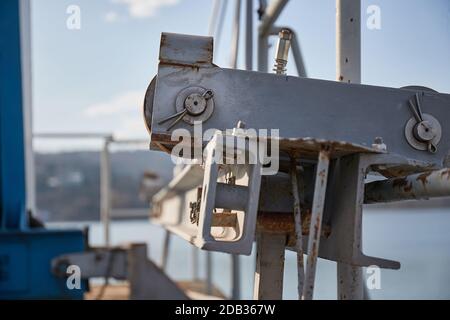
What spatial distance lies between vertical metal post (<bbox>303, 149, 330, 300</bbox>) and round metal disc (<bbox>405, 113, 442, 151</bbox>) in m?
0.51

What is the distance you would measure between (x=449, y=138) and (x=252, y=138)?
746 millimetres

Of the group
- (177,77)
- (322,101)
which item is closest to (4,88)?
(177,77)

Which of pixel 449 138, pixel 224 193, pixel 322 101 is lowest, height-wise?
pixel 224 193

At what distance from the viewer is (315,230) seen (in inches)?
51.6

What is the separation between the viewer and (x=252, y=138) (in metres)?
1.36

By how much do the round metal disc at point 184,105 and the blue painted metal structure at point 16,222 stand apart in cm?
226

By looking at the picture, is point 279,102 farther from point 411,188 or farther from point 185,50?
point 411,188

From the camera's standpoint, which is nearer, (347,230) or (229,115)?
(347,230)

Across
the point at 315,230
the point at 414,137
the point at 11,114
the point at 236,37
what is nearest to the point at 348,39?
the point at 414,137

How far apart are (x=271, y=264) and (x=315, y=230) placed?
572mm

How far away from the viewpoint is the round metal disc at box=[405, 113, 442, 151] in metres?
1.74

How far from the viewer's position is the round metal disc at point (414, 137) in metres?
1.74
